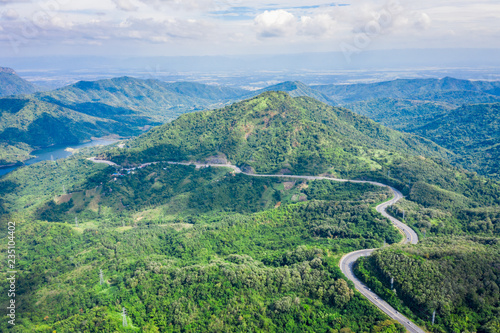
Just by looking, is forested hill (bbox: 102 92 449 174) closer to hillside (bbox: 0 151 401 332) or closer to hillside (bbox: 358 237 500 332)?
hillside (bbox: 0 151 401 332)

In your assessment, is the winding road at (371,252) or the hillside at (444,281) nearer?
the hillside at (444,281)

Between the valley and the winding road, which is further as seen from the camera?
the valley

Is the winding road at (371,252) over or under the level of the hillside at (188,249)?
over

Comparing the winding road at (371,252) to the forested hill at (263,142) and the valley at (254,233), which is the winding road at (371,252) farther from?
the forested hill at (263,142)

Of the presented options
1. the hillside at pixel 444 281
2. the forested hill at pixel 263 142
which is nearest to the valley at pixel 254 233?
the hillside at pixel 444 281

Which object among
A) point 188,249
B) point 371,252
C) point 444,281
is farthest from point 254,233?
point 444,281

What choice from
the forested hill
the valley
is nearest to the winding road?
the valley

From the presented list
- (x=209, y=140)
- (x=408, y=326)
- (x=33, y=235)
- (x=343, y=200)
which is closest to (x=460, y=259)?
(x=408, y=326)

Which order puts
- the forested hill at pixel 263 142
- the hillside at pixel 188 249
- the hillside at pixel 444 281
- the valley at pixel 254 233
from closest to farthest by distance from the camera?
the hillside at pixel 444 281
the valley at pixel 254 233
the hillside at pixel 188 249
the forested hill at pixel 263 142
